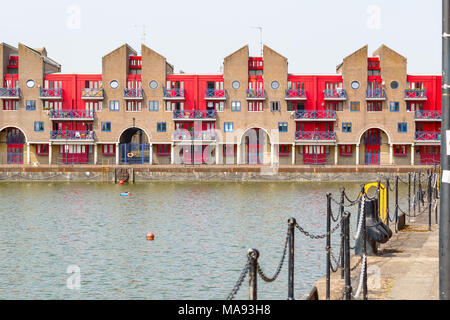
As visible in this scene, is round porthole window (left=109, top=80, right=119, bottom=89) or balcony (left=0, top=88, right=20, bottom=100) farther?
round porthole window (left=109, top=80, right=119, bottom=89)

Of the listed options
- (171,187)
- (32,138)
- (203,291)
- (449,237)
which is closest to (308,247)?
(203,291)

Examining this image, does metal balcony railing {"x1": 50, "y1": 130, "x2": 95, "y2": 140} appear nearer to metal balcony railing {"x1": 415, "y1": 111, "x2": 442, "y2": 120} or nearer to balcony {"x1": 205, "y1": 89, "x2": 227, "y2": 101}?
balcony {"x1": 205, "y1": 89, "x2": 227, "y2": 101}

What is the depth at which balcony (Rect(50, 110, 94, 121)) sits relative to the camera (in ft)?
241

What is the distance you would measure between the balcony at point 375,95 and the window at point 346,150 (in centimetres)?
616

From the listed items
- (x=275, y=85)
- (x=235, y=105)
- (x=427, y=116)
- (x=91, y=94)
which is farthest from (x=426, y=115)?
(x=91, y=94)

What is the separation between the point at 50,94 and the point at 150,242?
51007 millimetres

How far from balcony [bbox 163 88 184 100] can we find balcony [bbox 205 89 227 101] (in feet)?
9.80

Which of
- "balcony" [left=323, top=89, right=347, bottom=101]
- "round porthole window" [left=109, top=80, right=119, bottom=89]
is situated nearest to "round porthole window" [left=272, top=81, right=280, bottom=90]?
"balcony" [left=323, top=89, right=347, bottom=101]

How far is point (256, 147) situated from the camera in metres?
74.6

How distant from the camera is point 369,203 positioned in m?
16.0

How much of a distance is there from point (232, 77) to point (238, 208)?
34180mm

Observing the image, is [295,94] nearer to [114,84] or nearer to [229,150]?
[229,150]

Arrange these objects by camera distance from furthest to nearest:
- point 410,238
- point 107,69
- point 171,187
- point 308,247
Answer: point 107,69
point 171,187
point 308,247
point 410,238
